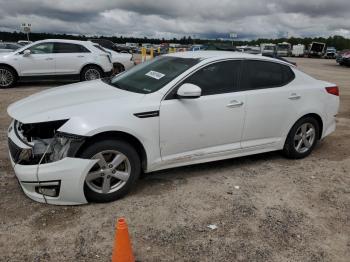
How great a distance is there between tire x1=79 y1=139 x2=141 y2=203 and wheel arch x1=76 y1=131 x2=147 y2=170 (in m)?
0.04

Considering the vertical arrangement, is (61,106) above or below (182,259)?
above

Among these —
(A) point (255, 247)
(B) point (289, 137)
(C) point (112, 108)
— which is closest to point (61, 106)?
(C) point (112, 108)

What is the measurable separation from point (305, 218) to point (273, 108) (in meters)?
1.62

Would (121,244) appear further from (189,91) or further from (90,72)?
(90,72)

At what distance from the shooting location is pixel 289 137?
511cm

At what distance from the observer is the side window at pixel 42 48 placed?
11570mm

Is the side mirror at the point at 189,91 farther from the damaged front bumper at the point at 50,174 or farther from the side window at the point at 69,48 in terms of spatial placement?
the side window at the point at 69,48

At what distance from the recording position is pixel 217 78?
443 cm

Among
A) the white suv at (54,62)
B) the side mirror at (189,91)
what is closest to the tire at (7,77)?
the white suv at (54,62)

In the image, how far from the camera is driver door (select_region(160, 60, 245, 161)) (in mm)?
4004

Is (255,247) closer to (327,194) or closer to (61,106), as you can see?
(327,194)

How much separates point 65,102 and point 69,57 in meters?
8.57

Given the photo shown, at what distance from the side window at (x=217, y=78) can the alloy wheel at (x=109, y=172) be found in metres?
1.17

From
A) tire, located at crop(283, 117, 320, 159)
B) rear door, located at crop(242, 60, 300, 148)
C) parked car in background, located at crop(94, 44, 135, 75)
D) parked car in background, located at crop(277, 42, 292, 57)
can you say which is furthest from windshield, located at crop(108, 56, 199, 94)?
parked car in background, located at crop(277, 42, 292, 57)
